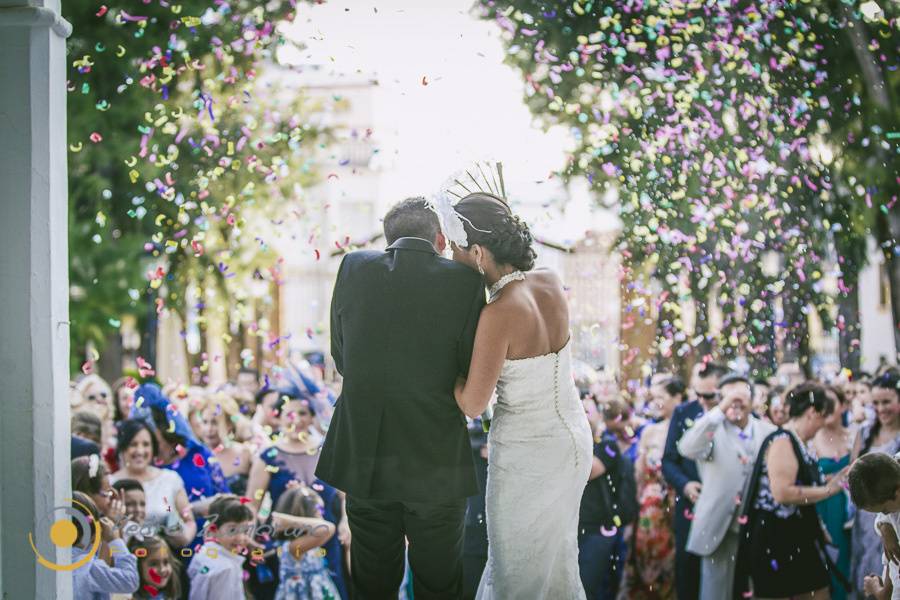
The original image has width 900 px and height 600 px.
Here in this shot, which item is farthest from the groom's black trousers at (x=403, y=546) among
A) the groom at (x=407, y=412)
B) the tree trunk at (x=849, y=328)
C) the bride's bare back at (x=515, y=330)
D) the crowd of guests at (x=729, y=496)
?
the tree trunk at (x=849, y=328)

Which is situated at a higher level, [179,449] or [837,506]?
[179,449]

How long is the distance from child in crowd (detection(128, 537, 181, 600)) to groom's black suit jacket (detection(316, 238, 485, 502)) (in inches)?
64.9

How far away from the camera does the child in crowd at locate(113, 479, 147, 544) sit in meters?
4.67

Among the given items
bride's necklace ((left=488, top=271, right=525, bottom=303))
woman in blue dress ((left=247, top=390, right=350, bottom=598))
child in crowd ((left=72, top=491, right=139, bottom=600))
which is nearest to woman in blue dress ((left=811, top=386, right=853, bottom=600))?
woman in blue dress ((left=247, top=390, right=350, bottom=598))

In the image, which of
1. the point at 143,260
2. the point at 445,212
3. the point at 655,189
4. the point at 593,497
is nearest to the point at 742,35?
the point at 655,189

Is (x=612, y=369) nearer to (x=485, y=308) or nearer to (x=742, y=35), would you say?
(x=742, y=35)

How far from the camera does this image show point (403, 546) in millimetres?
3527

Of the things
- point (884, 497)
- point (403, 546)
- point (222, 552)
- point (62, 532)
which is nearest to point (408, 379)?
point (403, 546)

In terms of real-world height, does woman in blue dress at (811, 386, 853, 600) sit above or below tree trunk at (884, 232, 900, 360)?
below

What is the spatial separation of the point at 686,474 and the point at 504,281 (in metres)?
2.92

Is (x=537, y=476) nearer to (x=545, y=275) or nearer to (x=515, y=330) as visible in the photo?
(x=515, y=330)

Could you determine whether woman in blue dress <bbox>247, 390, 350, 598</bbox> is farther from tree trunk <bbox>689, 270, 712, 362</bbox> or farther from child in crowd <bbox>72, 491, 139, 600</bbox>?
tree trunk <bbox>689, 270, 712, 362</bbox>

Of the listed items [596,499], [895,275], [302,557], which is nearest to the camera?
[302,557]

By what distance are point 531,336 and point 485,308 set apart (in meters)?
0.22
